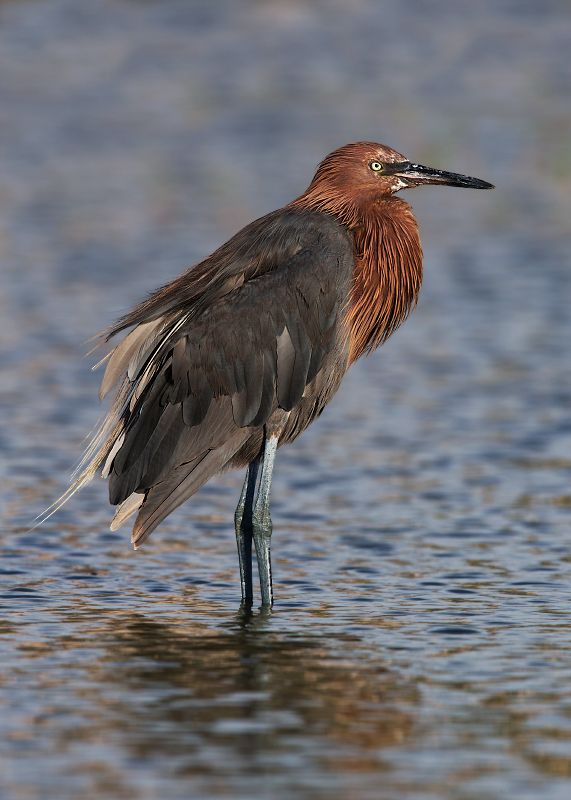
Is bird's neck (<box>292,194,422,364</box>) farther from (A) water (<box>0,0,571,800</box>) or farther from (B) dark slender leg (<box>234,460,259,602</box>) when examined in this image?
(A) water (<box>0,0,571,800</box>)

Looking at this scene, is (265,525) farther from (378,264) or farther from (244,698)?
(244,698)

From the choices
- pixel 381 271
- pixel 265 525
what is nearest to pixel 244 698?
pixel 265 525

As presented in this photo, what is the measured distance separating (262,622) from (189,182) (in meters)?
16.0

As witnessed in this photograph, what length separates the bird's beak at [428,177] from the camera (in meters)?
8.16

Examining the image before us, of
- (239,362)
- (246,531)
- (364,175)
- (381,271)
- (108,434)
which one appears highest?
(364,175)

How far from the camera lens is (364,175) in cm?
807

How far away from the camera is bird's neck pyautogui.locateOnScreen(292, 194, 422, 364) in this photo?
310 inches

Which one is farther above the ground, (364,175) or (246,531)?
(364,175)

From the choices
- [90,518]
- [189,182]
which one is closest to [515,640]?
[90,518]

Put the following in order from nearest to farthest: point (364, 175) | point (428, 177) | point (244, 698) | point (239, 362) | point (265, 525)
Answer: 1. point (244, 698)
2. point (239, 362)
3. point (265, 525)
4. point (364, 175)
5. point (428, 177)

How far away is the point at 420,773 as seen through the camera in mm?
4988

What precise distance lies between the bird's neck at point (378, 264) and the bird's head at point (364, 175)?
0.05m

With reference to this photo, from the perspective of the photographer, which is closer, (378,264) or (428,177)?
(378,264)

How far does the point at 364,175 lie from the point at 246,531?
2053 millimetres
